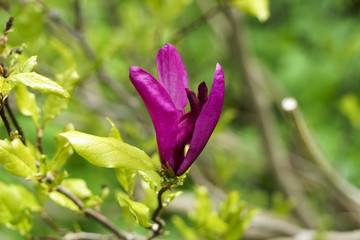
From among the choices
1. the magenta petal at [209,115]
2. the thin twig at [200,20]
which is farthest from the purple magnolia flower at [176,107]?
the thin twig at [200,20]

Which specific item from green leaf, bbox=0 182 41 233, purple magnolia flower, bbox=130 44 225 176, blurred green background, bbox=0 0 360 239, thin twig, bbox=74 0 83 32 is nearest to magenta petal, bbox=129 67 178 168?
purple magnolia flower, bbox=130 44 225 176

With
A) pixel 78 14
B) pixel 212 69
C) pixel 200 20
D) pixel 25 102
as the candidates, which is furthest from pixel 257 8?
pixel 212 69

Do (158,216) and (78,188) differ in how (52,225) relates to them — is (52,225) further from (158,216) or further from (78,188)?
(158,216)

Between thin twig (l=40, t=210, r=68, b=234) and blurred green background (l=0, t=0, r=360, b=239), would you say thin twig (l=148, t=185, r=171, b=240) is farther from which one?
blurred green background (l=0, t=0, r=360, b=239)

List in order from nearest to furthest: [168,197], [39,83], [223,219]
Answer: [39,83] < [168,197] < [223,219]

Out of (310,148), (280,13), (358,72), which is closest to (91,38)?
(310,148)

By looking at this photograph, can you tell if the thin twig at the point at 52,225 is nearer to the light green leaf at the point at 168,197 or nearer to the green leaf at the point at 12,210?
the green leaf at the point at 12,210
